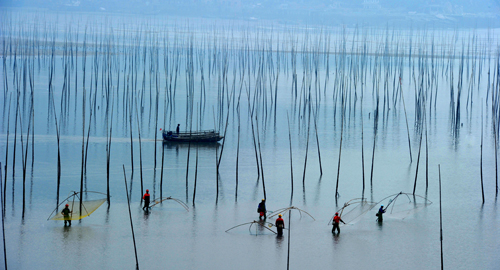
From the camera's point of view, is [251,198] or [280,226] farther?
[251,198]

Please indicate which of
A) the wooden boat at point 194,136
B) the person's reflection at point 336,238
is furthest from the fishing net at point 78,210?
the wooden boat at point 194,136

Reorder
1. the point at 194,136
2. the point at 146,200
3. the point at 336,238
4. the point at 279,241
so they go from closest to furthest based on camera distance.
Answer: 1. the point at 279,241
2. the point at 336,238
3. the point at 146,200
4. the point at 194,136

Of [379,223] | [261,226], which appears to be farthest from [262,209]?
[379,223]

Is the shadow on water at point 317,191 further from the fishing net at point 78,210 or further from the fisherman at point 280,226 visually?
the fishing net at point 78,210

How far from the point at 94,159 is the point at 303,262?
11.8 metres

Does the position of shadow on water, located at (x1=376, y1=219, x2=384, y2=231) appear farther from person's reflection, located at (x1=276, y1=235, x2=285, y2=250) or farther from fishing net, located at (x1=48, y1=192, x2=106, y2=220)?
fishing net, located at (x1=48, y1=192, x2=106, y2=220)

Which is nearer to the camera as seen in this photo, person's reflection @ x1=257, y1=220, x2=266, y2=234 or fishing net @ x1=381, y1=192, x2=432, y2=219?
person's reflection @ x1=257, y1=220, x2=266, y2=234

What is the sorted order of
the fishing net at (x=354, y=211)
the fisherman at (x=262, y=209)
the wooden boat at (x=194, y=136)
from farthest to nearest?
the wooden boat at (x=194, y=136) < the fishing net at (x=354, y=211) < the fisherman at (x=262, y=209)

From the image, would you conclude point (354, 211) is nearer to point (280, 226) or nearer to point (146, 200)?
point (280, 226)

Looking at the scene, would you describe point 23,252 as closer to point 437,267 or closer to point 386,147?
point 437,267

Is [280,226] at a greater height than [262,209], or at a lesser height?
lesser

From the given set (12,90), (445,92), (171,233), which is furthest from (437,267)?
(445,92)

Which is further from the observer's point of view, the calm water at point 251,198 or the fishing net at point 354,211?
the fishing net at point 354,211

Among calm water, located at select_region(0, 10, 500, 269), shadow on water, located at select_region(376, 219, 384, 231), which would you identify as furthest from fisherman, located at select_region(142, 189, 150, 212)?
shadow on water, located at select_region(376, 219, 384, 231)
